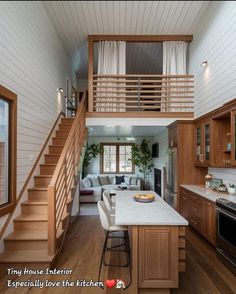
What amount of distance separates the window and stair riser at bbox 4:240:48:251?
6.99 meters

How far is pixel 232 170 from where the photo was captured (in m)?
3.76

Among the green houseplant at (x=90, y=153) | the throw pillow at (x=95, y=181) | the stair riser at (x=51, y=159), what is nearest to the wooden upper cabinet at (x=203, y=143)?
the stair riser at (x=51, y=159)

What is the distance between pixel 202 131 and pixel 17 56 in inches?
147

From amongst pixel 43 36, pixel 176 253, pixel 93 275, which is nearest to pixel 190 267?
pixel 176 253

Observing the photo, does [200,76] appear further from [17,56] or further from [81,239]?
[81,239]

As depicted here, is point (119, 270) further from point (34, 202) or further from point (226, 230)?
point (34, 202)

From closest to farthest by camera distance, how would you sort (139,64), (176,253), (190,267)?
(176,253) < (190,267) < (139,64)

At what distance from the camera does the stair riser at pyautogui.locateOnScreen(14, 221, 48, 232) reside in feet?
10.7

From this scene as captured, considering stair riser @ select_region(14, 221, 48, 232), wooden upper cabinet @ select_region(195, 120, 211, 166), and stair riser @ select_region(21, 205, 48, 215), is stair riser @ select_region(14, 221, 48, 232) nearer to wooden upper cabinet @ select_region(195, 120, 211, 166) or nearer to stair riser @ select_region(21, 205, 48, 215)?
stair riser @ select_region(21, 205, 48, 215)

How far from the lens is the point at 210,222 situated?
11.3ft

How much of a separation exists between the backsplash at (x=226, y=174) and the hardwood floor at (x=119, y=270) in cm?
119

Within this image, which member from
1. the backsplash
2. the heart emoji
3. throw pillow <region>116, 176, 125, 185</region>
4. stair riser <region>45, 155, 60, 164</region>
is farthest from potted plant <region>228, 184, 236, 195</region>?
throw pillow <region>116, 176, 125, 185</region>

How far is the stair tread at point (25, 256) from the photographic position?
277 centimetres

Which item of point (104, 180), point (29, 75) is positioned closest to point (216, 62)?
point (29, 75)
